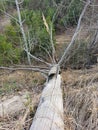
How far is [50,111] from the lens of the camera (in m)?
2.90

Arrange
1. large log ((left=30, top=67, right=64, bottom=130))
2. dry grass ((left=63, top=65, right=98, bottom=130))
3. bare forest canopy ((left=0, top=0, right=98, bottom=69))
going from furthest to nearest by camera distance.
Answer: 1. bare forest canopy ((left=0, top=0, right=98, bottom=69))
2. dry grass ((left=63, top=65, right=98, bottom=130))
3. large log ((left=30, top=67, right=64, bottom=130))

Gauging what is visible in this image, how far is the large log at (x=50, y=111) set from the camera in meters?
2.64

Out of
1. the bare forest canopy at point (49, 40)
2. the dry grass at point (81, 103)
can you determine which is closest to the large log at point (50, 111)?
the dry grass at point (81, 103)

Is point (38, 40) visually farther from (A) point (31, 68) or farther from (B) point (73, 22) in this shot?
(B) point (73, 22)

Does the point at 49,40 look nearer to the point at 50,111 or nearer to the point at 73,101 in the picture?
the point at 73,101

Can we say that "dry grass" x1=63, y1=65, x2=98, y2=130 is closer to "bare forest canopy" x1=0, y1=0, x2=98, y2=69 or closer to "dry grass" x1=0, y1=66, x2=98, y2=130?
"dry grass" x1=0, y1=66, x2=98, y2=130

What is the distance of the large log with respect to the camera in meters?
2.64

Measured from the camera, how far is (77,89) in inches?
149

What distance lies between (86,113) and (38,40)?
2.96 metres

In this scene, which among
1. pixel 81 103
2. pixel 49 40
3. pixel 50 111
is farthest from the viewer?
pixel 49 40

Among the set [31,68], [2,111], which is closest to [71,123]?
[2,111]

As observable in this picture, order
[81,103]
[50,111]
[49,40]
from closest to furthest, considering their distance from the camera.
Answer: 1. [50,111]
2. [81,103]
3. [49,40]

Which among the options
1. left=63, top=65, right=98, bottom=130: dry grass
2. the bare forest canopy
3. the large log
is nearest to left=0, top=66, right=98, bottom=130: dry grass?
left=63, top=65, right=98, bottom=130: dry grass

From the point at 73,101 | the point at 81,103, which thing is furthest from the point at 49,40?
the point at 81,103
